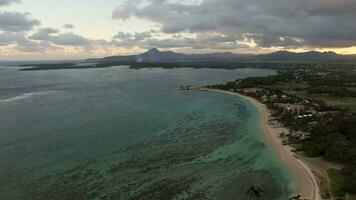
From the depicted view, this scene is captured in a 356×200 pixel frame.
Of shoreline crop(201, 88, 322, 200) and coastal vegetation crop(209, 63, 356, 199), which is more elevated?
coastal vegetation crop(209, 63, 356, 199)

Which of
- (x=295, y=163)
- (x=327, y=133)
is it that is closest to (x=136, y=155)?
Answer: (x=295, y=163)

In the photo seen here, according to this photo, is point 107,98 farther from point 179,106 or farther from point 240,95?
point 240,95

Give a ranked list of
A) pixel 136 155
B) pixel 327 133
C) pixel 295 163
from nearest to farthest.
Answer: pixel 295 163, pixel 136 155, pixel 327 133

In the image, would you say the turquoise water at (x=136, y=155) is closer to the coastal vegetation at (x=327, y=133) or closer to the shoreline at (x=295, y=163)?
the shoreline at (x=295, y=163)

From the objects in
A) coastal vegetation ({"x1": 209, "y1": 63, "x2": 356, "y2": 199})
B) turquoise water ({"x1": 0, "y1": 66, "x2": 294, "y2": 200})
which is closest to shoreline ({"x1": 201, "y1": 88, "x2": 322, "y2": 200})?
turquoise water ({"x1": 0, "y1": 66, "x2": 294, "y2": 200})

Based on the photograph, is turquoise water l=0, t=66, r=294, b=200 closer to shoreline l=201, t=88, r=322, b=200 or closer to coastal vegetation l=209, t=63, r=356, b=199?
shoreline l=201, t=88, r=322, b=200

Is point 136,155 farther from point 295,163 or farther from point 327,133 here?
point 327,133

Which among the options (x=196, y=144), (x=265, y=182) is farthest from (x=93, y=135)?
(x=265, y=182)

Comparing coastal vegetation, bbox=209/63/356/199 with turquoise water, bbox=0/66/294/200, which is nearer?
turquoise water, bbox=0/66/294/200
